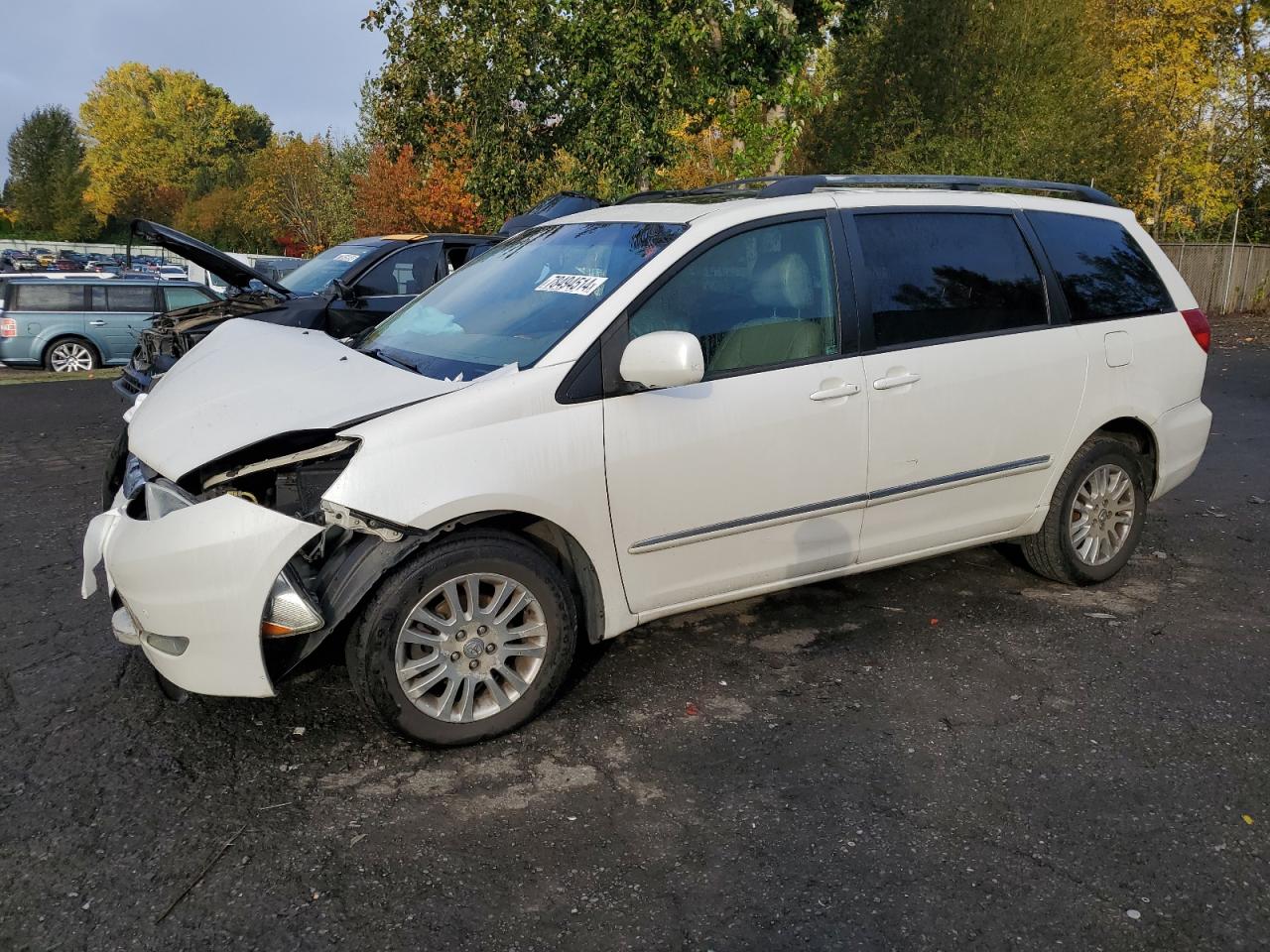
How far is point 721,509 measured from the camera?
150 inches

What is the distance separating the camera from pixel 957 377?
4324mm

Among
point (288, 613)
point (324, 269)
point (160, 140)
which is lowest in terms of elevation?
point (288, 613)

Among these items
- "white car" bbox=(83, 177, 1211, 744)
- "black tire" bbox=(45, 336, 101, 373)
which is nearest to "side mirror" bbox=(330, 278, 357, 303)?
"white car" bbox=(83, 177, 1211, 744)

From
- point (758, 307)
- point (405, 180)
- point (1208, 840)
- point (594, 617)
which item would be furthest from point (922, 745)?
point (405, 180)

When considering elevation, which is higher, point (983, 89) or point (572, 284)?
point (983, 89)

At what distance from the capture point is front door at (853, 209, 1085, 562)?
420 cm

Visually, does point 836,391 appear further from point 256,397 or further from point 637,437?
point 256,397

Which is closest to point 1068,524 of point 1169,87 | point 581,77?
point 581,77

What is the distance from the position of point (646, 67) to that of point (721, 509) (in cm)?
1265

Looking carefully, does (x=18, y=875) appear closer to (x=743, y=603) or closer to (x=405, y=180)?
(x=743, y=603)

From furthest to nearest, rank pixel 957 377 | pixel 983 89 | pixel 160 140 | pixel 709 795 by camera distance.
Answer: pixel 160 140 → pixel 983 89 → pixel 957 377 → pixel 709 795

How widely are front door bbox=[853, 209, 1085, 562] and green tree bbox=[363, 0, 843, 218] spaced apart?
11.2 meters

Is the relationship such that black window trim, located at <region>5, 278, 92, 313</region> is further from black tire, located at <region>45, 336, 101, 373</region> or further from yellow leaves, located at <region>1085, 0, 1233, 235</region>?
yellow leaves, located at <region>1085, 0, 1233, 235</region>

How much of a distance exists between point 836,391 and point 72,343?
1545 centimetres
